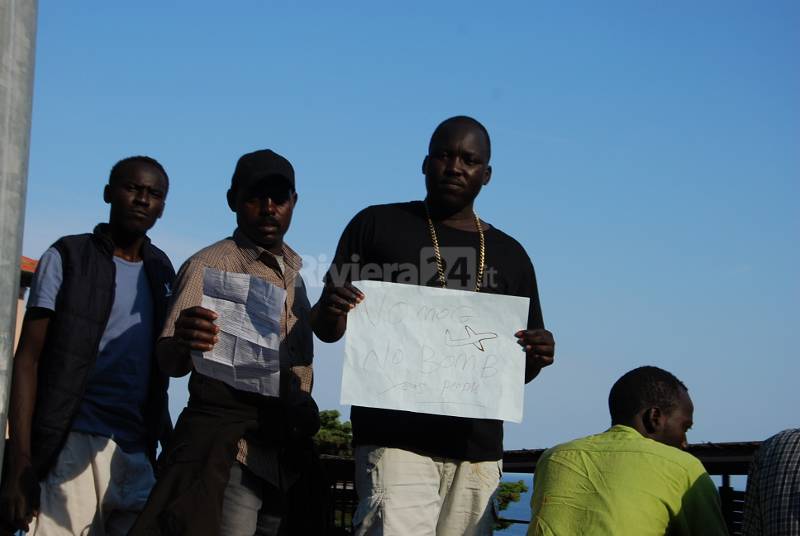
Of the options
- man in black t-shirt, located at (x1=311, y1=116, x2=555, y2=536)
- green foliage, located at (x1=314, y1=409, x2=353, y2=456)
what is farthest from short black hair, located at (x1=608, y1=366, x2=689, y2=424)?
green foliage, located at (x1=314, y1=409, x2=353, y2=456)

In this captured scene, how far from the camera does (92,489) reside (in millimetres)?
4594

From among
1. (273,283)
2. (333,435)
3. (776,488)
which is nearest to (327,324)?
(273,283)

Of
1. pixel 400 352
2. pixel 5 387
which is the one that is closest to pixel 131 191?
pixel 400 352

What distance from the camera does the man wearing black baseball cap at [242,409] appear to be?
12.9ft

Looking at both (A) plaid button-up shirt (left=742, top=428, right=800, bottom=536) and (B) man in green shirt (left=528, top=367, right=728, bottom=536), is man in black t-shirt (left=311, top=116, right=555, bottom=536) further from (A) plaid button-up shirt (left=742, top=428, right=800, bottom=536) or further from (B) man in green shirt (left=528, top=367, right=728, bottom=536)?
(A) plaid button-up shirt (left=742, top=428, right=800, bottom=536)

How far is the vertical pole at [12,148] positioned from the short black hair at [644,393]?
2.19 metres

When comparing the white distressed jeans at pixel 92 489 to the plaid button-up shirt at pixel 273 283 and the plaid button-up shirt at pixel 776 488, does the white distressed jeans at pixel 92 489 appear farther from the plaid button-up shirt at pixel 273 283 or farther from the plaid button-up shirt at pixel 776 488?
the plaid button-up shirt at pixel 776 488

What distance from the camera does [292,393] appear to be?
14.1ft

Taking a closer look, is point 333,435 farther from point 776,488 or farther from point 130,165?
point 776,488

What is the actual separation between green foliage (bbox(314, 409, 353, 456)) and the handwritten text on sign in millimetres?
10247

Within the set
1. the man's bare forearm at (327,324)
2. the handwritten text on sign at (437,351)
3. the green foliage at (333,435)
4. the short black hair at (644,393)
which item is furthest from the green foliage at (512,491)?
the green foliage at (333,435)

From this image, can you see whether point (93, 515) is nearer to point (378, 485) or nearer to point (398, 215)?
point (378, 485)

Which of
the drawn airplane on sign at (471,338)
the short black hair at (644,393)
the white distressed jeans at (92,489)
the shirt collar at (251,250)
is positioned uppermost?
the shirt collar at (251,250)

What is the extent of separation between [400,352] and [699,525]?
1.27 m
